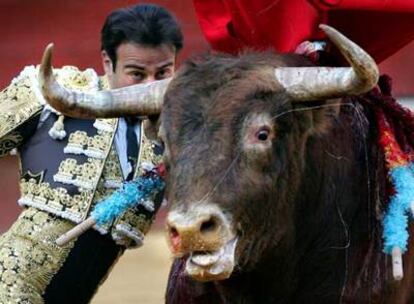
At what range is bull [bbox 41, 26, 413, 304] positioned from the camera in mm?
3732

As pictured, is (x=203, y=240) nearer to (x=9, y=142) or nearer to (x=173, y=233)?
(x=173, y=233)

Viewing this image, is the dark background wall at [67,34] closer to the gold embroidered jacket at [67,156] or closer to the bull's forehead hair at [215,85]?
the gold embroidered jacket at [67,156]

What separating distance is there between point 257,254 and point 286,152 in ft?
0.96

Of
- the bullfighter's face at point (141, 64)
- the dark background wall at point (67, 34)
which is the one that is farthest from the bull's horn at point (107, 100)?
the dark background wall at point (67, 34)

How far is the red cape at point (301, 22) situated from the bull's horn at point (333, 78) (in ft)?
1.39

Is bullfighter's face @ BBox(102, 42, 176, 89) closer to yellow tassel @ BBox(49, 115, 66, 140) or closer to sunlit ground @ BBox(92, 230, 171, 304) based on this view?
yellow tassel @ BBox(49, 115, 66, 140)

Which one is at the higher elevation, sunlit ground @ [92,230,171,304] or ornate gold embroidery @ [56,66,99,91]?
sunlit ground @ [92,230,171,304]

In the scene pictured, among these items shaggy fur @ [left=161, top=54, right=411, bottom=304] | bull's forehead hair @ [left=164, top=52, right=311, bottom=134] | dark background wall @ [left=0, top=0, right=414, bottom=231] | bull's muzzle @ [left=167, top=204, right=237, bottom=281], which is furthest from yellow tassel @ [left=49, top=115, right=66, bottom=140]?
dark background wall @ [left=0, top=0, right=414, bottom=231]

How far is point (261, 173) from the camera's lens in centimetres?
387

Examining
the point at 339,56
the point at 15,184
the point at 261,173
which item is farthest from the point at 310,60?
the point at 15,184

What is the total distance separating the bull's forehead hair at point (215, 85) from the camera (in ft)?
12.7

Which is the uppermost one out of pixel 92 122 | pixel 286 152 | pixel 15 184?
pixel 15 184

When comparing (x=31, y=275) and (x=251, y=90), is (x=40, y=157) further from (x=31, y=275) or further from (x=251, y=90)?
(x=251, y=90)

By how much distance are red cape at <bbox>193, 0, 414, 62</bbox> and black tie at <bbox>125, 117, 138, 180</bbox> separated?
0.41m
